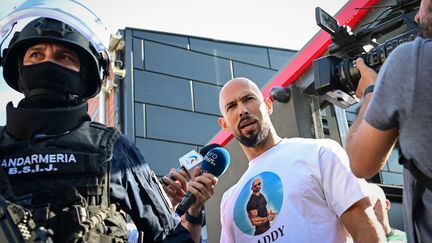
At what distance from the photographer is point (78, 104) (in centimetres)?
198

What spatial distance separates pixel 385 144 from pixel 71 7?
141cm

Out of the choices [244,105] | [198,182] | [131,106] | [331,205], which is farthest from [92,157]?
[131,106]

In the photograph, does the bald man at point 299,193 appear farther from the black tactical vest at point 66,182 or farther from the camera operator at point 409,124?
the black tactical vest at point 66,182

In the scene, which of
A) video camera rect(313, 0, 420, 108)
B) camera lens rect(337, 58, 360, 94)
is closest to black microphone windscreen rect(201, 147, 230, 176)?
video camera rect(313, 0, 420, 108)

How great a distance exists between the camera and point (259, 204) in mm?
2674

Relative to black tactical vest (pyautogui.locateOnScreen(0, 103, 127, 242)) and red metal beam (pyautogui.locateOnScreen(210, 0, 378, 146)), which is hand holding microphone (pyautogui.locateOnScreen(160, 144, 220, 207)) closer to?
black tactical vest (pyautogui.locateOnScreen(0, 103, 127, 242))

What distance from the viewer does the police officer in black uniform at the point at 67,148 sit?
167 centimetres

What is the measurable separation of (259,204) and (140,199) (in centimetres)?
97

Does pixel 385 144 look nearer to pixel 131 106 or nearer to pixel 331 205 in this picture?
pixel 331 205

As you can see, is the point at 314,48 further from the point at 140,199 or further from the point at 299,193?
the point at 140,199

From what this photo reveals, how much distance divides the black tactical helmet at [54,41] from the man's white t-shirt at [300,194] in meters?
1.08

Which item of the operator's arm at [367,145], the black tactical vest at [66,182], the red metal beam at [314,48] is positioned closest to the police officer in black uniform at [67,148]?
the black tactical vest at [66,182]

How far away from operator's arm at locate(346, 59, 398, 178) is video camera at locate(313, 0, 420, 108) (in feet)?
0.96

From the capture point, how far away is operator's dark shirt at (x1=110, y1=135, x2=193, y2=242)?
1819 mm
